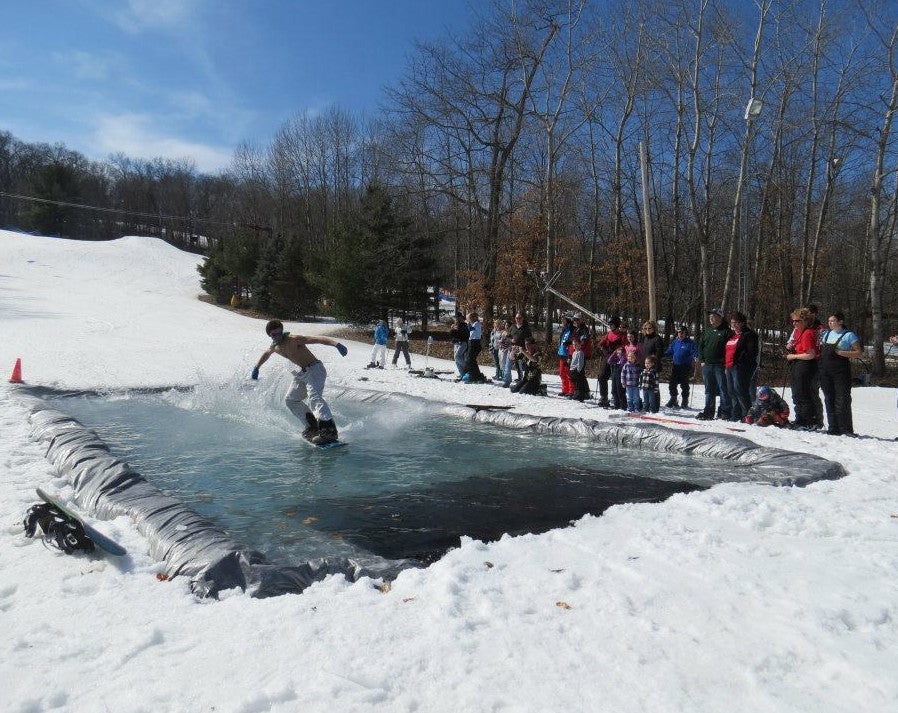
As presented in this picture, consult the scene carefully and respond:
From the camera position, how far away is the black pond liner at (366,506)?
3.93 m

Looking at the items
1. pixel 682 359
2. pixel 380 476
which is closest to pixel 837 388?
pixel 682 359

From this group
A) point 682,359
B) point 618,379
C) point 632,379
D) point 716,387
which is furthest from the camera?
point 682,359

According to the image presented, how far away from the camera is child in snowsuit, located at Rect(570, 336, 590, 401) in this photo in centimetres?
1259

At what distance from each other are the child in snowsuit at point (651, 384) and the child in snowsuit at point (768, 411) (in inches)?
61.3

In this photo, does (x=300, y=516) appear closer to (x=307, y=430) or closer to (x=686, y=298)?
(x=307, y=430)

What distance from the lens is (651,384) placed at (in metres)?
11.0

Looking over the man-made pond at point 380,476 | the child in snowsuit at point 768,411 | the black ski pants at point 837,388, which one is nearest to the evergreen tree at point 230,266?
the man-made pond at point 380,476

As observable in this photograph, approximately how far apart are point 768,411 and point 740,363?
87 cm

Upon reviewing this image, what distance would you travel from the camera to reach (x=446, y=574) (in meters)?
3.90

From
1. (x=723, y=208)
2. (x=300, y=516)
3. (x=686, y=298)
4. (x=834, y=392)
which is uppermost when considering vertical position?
(x=723, y=208)

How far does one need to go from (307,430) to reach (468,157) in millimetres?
19228

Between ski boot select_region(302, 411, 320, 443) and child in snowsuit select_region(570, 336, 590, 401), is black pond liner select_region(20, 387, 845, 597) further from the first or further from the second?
child in snowsuit select_region(570, 336, 590, 401)

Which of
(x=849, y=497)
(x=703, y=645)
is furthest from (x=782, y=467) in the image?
(x=703, y=645)

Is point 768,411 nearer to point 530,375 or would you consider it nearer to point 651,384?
point 651,384
